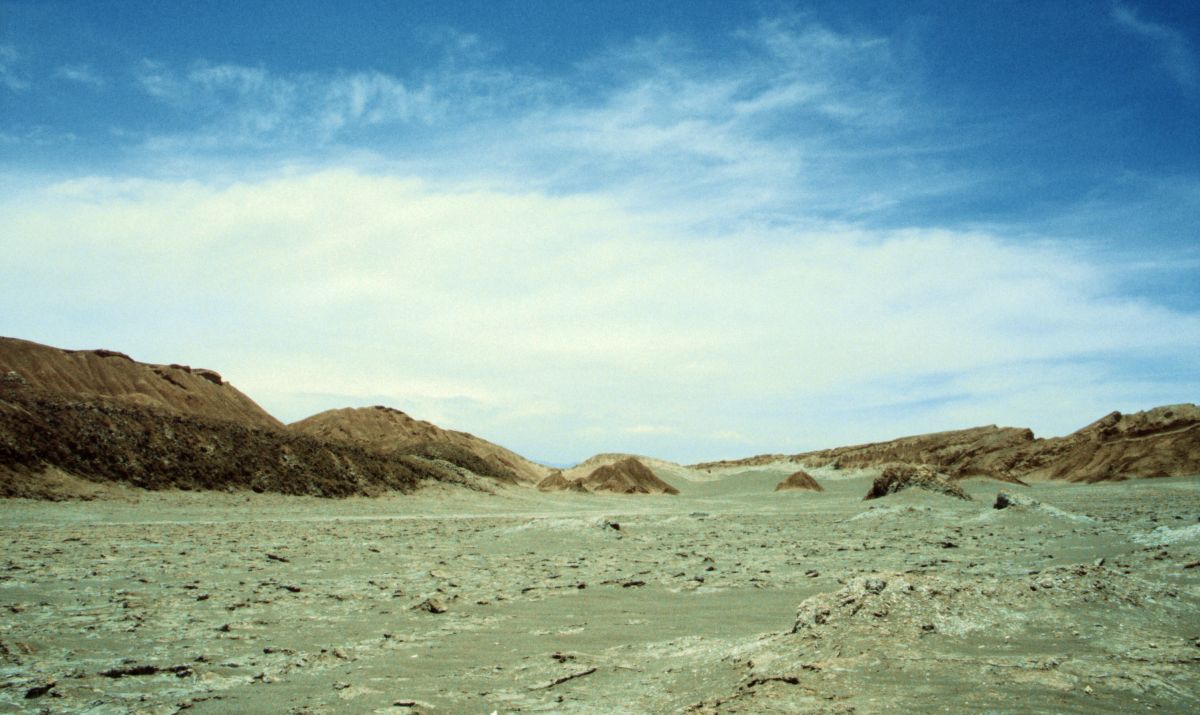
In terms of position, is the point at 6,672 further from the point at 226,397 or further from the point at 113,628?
the point at 226,397

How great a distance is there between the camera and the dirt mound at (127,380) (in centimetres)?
4575

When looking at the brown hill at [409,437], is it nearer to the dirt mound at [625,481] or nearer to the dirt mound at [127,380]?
the dirt mound at [127,380]

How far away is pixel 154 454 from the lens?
3025 centimetres

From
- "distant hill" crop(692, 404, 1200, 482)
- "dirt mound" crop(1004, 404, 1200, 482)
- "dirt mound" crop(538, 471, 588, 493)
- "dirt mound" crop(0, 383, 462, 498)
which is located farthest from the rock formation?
"dirt mound" crop(1004, 404, 1200, 482)

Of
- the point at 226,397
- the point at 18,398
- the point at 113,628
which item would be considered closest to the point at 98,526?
the point at 113,628

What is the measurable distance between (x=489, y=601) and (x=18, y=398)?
104 feet

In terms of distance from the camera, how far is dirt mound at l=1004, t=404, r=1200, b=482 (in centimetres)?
5088

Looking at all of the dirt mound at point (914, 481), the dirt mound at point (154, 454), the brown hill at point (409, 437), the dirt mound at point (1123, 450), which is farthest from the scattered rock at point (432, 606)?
the dirt mound at point (1123, 450)

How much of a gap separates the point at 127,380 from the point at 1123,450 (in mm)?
73685

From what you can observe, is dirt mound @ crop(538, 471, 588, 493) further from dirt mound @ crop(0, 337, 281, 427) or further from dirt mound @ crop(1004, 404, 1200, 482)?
dirt mound @ crop(1004, 404, 1200, 482)

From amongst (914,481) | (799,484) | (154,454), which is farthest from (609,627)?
(799,484)

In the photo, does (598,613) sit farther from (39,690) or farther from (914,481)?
(914,481)

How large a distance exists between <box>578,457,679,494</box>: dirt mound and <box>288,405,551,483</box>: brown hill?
6974 mm

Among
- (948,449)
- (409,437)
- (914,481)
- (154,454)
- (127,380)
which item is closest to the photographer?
(914,481)
